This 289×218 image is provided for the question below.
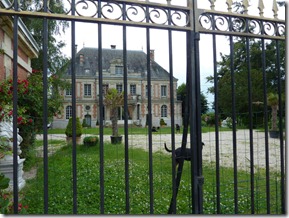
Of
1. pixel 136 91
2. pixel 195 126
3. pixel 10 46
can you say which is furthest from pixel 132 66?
pixel 195 126

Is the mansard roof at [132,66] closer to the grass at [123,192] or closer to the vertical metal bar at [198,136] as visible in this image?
the vertical metal bar at [198,136]

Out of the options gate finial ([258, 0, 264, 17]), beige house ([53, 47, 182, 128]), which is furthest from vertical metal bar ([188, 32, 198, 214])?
Answer: gate finial ([258, 0, 264, 17])

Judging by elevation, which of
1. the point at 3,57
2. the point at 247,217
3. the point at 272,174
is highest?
the point at 3,57

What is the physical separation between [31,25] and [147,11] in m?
12.3

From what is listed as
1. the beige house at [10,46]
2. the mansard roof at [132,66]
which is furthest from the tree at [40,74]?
Result: the mansard roof at [132,66]

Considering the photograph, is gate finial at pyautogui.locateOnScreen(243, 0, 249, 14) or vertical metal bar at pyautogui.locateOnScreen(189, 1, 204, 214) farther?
gate finial at pyautogui.locateOnScreen(243, 0, 249, 14)

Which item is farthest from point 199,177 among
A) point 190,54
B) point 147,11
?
point 147,11

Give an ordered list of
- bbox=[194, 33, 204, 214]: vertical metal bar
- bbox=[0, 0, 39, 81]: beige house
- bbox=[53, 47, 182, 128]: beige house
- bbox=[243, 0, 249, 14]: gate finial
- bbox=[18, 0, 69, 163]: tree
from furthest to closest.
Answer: bbox=[18, 0, 69, 163]: tree → bbox=[53, 47, 182, 128]: beige house → bbox=[0, 0, 39, 81]: beige house → bbox=[243, 0, 249, 14]: gate finial → bbox=[194, 33, 204, 214]: vertical metal bar

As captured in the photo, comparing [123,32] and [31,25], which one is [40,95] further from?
[31,25]

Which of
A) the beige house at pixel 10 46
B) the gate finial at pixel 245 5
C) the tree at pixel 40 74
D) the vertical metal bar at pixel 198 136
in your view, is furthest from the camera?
the tree at pixel 40 74

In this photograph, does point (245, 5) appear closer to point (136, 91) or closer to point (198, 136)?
point (198, 136)

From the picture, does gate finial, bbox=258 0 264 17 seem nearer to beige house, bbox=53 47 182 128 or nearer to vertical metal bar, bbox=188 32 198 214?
vertical metal bar, bbox=188 32 198 214

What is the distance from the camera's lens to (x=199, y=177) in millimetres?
2285

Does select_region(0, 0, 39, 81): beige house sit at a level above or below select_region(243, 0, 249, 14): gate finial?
above
